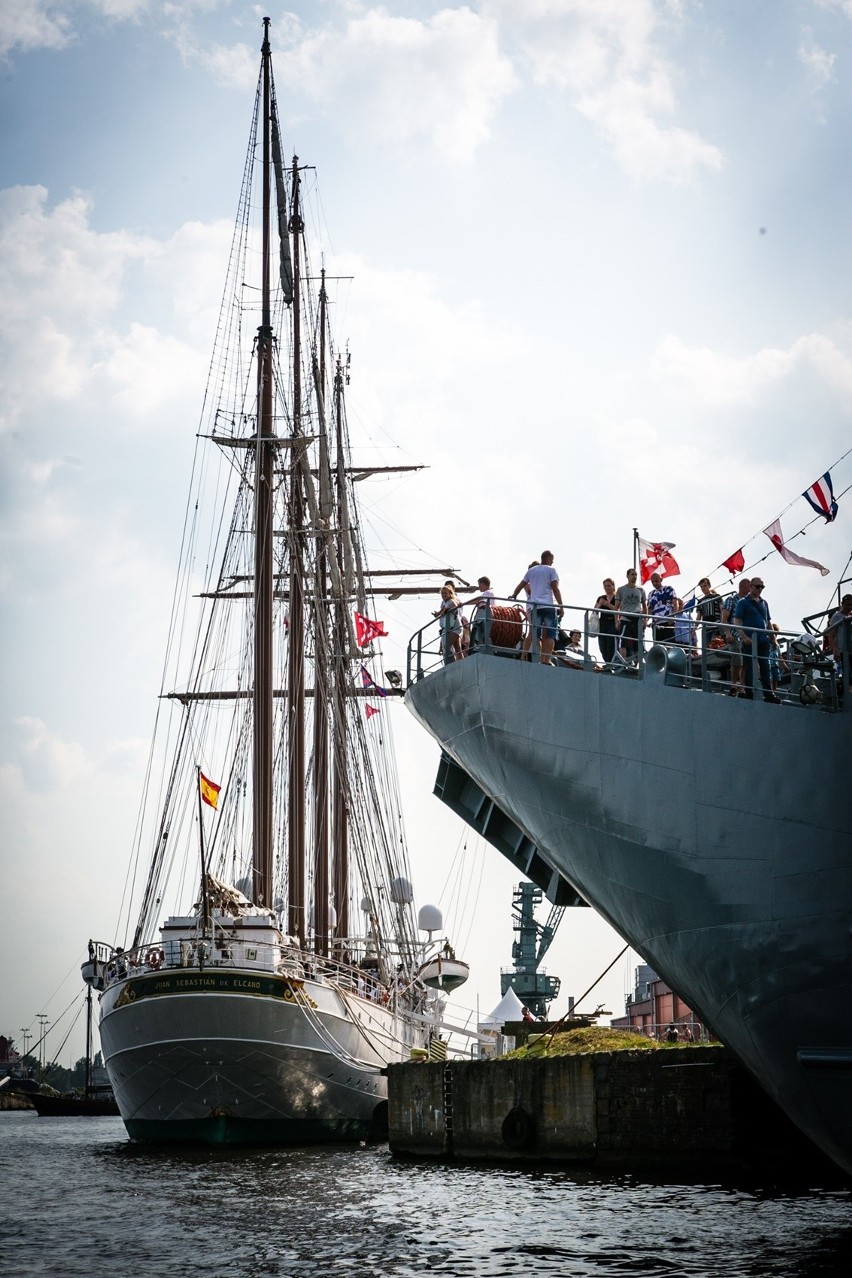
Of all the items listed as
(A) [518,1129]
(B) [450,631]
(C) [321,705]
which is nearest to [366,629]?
(C) [321,705]

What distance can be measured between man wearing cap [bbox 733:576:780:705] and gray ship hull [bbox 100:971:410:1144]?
17.8 meters

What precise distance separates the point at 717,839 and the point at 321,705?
109 feet

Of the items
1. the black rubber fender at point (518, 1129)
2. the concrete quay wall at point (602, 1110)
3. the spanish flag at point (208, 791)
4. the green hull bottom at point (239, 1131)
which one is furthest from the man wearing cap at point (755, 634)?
the green hull bottom at point (239, 1131)

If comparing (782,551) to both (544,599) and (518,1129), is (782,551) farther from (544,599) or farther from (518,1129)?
(518,1129)

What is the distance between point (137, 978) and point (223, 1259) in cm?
1686

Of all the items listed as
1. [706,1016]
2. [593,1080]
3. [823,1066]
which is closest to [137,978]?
[593,1080]

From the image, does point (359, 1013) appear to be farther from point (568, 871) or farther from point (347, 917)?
point (568, 871)

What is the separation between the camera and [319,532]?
42.5 m

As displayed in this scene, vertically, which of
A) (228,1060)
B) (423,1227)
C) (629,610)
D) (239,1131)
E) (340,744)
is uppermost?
(340,744)

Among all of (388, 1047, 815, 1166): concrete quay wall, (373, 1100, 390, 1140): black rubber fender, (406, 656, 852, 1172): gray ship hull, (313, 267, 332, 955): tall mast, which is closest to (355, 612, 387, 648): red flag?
(313, 267, 332, 955): tall mast

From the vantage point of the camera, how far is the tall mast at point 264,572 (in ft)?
115

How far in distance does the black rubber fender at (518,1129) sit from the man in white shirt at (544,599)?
8.51 meters

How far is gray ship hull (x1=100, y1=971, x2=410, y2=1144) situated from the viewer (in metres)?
29.8

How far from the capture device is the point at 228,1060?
98.0 ft
